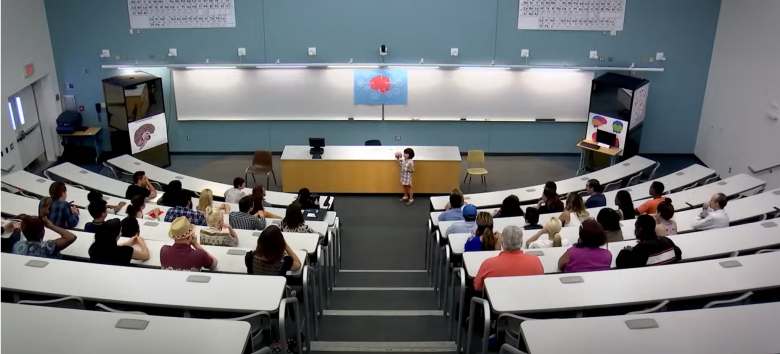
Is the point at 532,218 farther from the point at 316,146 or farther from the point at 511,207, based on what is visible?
the point at 316,146

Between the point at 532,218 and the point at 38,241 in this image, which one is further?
the point at 532,218

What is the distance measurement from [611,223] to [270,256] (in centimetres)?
327

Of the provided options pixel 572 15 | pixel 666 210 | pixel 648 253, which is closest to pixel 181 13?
pixel 572 15

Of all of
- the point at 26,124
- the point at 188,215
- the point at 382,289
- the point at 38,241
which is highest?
the point at 38,241

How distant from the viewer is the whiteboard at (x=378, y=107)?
475 inches

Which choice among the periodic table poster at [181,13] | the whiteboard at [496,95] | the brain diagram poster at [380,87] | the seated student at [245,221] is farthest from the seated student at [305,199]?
the periodic table poster at [181,13]

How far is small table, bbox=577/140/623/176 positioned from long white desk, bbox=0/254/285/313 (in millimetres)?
8195

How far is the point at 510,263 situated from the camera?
4.93m

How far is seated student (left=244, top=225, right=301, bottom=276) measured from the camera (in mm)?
4984

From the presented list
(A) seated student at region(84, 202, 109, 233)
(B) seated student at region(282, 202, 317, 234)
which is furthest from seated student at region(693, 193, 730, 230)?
(A) seated student at region(84, 202, 109, 233)

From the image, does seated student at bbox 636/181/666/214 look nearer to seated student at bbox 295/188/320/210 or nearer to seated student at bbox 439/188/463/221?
seated student at bbox 439/188/463/221

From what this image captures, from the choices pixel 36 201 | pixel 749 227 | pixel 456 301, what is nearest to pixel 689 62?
pixel 749 227

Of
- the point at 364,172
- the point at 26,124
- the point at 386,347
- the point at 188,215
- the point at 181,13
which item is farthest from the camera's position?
the point at 181,13

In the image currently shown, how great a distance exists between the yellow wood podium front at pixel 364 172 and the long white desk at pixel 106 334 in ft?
21.8
